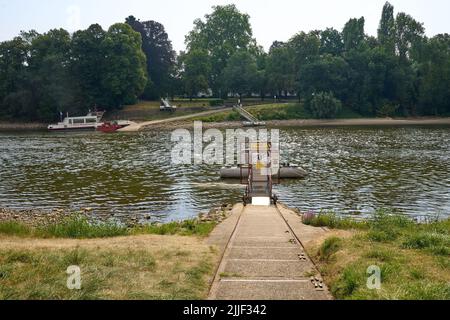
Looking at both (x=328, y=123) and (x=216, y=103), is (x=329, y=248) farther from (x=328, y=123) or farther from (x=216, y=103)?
(x=216, y=103)

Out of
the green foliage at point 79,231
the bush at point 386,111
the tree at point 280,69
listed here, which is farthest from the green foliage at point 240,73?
the green foliage at point 79,231

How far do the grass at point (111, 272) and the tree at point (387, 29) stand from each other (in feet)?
376

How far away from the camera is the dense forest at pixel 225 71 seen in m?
99.7

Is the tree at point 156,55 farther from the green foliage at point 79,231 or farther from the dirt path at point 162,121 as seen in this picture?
the green foliage at point 79,231

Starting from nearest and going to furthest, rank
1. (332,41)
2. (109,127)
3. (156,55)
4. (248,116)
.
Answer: (109,127)
(248,116)
(156,55)
(332,41)

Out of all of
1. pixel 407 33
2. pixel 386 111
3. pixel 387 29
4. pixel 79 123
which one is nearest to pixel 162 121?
pixel 79 123

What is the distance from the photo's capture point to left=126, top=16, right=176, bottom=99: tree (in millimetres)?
116500

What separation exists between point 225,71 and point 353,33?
127 feet

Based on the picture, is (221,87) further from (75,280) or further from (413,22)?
(75,280)

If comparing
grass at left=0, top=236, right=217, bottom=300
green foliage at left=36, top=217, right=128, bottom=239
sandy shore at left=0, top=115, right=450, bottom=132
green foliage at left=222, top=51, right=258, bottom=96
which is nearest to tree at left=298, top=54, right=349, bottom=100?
sandy shore at left=0, top=115, right=450, bottom=132

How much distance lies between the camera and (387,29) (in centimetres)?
12231

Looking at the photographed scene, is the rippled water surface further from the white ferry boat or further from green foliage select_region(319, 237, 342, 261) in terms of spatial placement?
the white ferry boat

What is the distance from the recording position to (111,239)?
15617 millimetres

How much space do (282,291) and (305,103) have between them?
102 m
